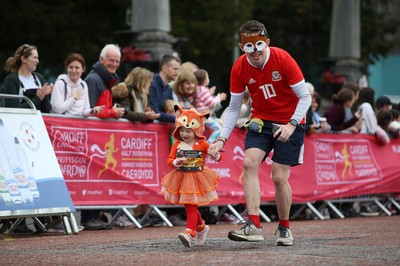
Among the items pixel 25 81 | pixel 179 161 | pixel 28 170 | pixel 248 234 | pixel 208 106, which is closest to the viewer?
pixel 248 234

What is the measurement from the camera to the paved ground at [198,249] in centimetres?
1001

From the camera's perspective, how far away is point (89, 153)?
1534 centimetres

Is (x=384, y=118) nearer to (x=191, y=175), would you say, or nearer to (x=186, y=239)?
(x=191, y=175)

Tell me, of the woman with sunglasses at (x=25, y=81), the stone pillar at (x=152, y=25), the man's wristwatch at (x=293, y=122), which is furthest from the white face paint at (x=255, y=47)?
the stone pillar at (x=152, y=25)

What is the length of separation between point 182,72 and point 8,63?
2783 millimetres

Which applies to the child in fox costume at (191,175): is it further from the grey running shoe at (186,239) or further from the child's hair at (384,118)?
the child's hair at (384,118)

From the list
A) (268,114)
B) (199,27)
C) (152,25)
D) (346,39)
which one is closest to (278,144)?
(268,114)

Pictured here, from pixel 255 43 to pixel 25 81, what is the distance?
13.9ft

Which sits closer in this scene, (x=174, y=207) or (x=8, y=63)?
(x=8, y=63)

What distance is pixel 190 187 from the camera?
38.2ft

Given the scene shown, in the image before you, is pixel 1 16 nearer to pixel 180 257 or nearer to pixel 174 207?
pixel 174 207

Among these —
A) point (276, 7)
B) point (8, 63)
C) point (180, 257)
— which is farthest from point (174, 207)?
point (276, 7)

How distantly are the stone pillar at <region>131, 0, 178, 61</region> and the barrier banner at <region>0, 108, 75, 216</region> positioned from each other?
365 inches

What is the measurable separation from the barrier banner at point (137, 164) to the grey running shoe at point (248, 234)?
3997 millimetres
